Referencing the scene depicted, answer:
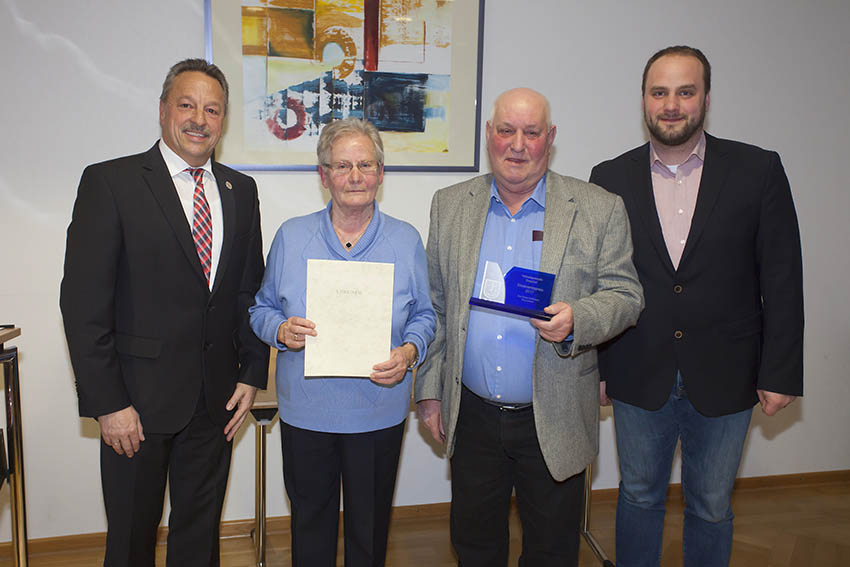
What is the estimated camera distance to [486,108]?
11.0 feet

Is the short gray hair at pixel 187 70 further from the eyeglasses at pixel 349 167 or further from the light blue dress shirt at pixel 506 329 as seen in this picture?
the light blue dress shirt at pixel 506 329

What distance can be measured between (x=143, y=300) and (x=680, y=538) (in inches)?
114

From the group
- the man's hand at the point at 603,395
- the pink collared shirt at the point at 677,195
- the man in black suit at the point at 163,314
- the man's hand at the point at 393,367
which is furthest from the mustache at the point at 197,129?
the man's hand at the point at 603,395

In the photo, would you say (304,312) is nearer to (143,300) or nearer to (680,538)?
(143,300)

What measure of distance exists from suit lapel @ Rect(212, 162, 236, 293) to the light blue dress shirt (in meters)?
0.82

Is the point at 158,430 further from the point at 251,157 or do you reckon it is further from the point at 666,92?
the point at 666,92

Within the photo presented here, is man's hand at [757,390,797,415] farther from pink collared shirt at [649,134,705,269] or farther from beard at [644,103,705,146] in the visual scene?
beard at [644,103,705,146]

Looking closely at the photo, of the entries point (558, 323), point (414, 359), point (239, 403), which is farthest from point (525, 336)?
point (239, 403)

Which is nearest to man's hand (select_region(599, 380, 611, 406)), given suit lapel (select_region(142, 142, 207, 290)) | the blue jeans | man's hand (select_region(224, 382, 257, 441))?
the blue jeans

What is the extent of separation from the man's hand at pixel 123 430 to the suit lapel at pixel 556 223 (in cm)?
135

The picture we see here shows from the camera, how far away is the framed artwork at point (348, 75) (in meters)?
3.03

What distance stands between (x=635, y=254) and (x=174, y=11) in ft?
7.73

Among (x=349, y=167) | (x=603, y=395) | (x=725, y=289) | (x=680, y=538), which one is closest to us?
(x=349, y=167)

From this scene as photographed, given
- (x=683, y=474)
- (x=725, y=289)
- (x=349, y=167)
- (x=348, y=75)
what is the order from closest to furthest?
1. (x=349, y=167)
2. (x=725, y=289)
3. (x=683, y=474)
4. (x=348, y=75)
